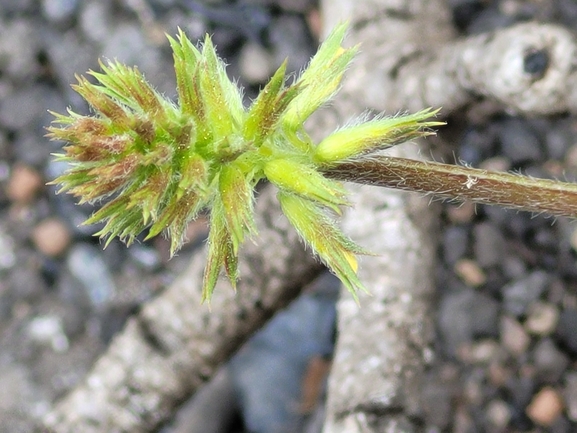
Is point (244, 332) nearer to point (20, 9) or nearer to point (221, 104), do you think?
point (221, 104)

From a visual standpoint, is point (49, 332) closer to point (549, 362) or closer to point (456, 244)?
point (456, 244)

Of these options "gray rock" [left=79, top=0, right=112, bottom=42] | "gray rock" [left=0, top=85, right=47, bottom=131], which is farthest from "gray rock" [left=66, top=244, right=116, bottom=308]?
"gray rock" [left=79, top=0, right=112, bottom=42]

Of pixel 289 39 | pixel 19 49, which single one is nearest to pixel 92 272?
pixel 19 49

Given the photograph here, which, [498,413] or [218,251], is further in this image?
[498,413]

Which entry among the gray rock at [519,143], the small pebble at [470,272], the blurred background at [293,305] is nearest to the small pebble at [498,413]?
the blurred background at [293,305]

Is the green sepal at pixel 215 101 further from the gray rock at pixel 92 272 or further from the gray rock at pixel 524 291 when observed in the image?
the gray rock at pixel 92 272

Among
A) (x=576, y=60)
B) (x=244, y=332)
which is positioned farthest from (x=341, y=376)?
Result: (x=576, y=60)
